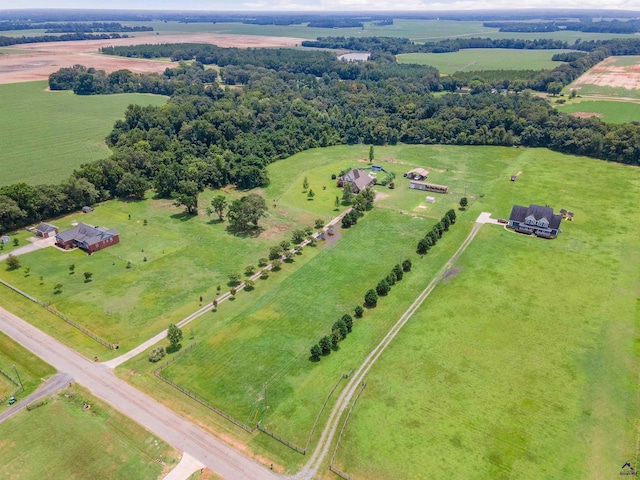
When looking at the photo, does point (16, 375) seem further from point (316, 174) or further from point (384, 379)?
point (316, 174)

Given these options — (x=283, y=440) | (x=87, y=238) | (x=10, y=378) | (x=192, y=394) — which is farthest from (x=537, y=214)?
(x=10, y=378)

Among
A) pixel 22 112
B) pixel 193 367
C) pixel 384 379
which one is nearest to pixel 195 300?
pixel 193 367

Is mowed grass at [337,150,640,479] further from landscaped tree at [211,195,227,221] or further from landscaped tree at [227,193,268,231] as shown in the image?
landscaped tree at [211,195,227,221]

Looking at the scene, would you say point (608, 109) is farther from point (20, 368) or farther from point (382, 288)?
point (20, 368)

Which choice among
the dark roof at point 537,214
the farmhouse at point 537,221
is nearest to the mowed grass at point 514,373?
the farmhouse at point 537,221

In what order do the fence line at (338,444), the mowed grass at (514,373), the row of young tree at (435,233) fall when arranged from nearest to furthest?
the fence line at (338,444)
the mowed grass at (514,373)
the row of young tree at (435,233)

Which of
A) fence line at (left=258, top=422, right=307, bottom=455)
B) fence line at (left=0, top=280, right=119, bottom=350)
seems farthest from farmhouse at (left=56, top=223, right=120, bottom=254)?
fence line at (left=258, top=422, right=307, bottom=455)

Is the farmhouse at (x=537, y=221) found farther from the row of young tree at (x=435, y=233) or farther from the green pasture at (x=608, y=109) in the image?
the green pasture at (x=608, y=109)
